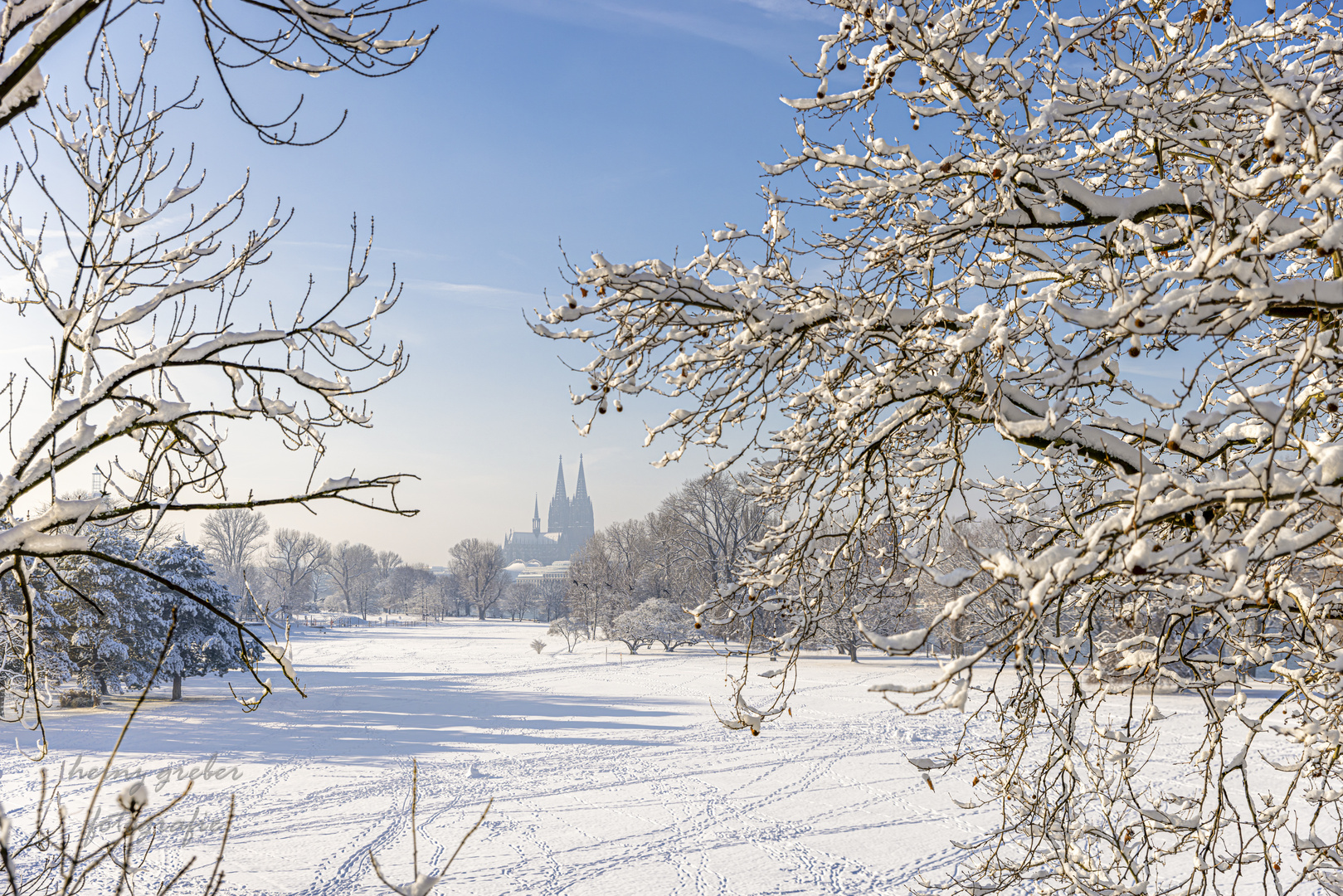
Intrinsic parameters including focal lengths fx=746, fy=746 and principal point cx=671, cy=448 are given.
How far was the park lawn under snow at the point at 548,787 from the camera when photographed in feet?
31.1

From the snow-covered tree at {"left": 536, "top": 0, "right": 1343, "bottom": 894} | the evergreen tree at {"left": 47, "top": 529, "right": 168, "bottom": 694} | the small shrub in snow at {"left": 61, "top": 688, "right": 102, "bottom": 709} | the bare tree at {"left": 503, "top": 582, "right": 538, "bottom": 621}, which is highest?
the snow-covered tree at {"left": 536, "top": 0, "right": 1343, "bottom": 894}

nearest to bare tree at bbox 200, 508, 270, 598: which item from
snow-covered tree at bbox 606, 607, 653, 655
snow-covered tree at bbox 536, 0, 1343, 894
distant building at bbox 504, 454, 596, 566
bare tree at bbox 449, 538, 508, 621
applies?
bare tree at bbox 449, 538, 508, 621

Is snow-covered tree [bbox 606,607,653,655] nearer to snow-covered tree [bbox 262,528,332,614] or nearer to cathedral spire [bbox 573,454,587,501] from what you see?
snow-covered tree [bbox 262,528,332,614]

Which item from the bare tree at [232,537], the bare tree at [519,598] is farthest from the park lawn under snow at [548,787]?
the bare tree at [519,598]

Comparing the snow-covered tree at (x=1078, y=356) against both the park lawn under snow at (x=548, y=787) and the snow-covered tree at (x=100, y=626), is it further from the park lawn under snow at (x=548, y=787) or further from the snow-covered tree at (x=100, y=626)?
the snow-covered tree at (x=100, y=626)

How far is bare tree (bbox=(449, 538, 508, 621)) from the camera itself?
78.6 metres

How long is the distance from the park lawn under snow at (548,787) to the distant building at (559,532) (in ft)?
473

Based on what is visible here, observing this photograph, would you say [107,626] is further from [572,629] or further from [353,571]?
[353,571]

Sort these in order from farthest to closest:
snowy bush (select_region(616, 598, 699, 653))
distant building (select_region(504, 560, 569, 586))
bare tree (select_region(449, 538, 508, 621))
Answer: distant building (select_region(504, 560, 569, 586)) → bare tree (select_region(449, 538, 508, 621)) → snowy bush (select_region(616, 598, 699, 653))

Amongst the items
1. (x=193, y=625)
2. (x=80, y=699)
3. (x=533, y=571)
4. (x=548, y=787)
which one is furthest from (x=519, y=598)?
(x=548, y=787)

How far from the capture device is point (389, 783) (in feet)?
43.8

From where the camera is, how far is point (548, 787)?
43.0 feet

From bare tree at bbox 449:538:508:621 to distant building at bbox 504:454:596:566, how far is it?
8085cm

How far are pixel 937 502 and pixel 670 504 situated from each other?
119ft
